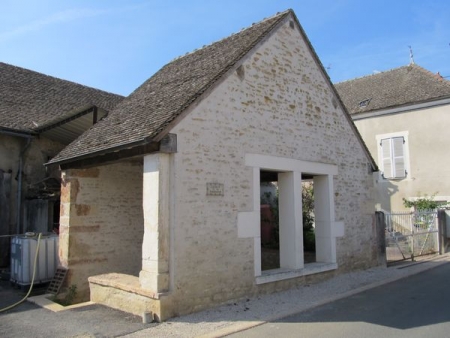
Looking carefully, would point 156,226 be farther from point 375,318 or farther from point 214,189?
point 375,318

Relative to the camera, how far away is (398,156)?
732 inches

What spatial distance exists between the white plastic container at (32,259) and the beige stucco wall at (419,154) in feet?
50.0

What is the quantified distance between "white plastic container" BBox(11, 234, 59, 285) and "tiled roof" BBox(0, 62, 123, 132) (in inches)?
125

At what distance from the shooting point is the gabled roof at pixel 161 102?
6586 mm

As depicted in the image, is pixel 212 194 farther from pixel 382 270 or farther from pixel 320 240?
pixel 382 270

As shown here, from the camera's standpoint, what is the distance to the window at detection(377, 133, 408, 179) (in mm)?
18438

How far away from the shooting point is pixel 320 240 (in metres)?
9.85

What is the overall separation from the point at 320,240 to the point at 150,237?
5008mm

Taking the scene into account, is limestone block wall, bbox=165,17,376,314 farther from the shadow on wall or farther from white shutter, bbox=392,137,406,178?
the shadow on wall

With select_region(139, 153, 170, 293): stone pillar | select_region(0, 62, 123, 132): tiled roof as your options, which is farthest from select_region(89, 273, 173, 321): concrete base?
select_region(0, 62, 123, 132): tiled roof

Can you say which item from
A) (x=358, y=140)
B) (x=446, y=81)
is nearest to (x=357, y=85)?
(x=446, y=81)

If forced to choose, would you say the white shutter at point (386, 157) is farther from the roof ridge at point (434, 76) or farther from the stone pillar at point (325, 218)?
the stone pillar at point (325, 218)

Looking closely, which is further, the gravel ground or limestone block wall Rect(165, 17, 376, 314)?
limestone block wall Rect(165, 17, 376, 314)

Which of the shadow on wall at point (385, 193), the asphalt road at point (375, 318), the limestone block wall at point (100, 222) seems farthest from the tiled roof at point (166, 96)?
the shadow on wall at point (385, 193)
